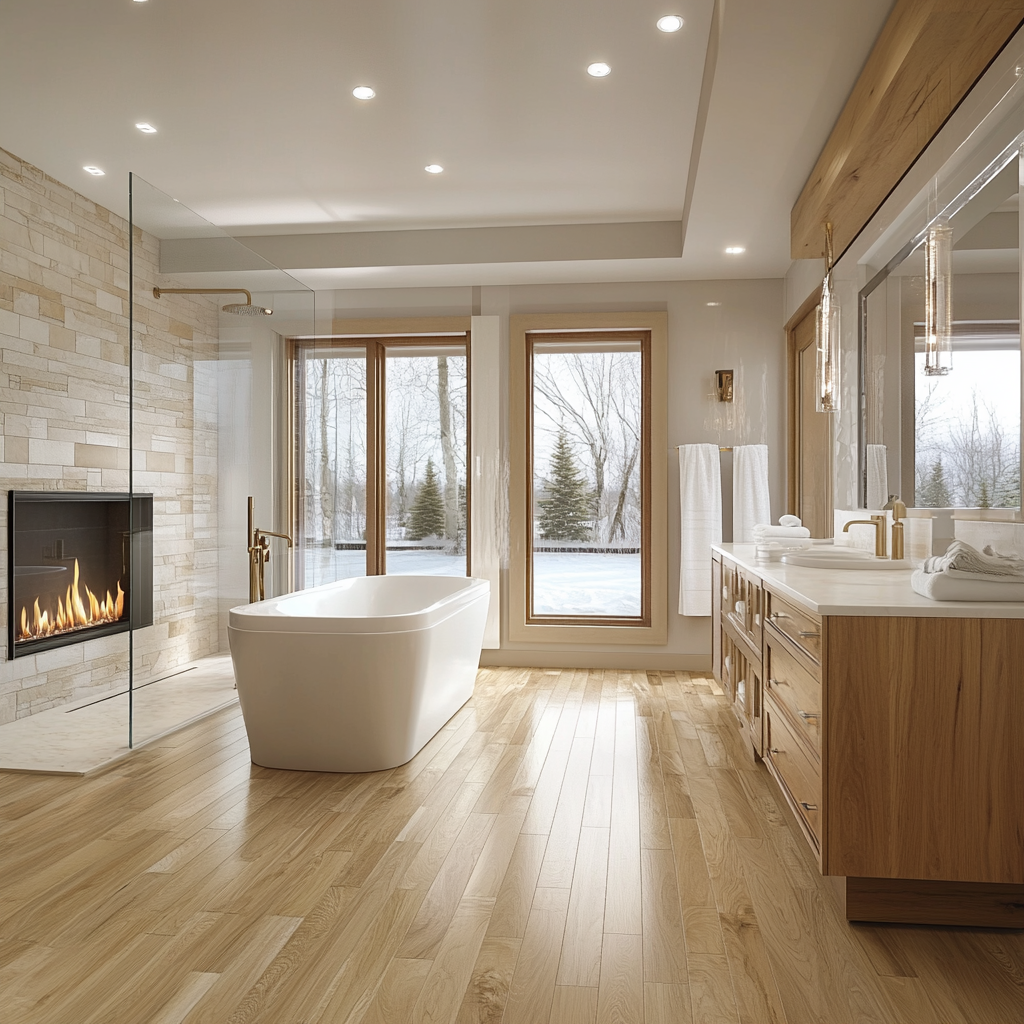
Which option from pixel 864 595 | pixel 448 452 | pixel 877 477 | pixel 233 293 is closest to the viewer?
pixel 864 595

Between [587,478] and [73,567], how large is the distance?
2943 mm

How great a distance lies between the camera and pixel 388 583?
4.91 meters

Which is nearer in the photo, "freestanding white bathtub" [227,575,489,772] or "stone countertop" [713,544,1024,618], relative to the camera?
"stone countertop" [713,544,1024,618]

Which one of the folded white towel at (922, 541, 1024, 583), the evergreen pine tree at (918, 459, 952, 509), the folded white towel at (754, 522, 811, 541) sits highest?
the evergreen pine tree at (918, 459, 952, 509)

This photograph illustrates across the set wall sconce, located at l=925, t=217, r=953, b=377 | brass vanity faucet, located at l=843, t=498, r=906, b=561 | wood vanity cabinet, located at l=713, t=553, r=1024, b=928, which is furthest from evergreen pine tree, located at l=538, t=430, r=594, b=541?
wood vanity cabinet, located at l=713, t=553, r=1024, b=928

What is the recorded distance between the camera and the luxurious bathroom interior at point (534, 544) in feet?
6.11

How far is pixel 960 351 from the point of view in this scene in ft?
7.80

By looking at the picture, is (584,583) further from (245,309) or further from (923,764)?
(923,764)

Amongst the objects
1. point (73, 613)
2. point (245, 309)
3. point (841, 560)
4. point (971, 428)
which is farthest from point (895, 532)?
point (73, 613)

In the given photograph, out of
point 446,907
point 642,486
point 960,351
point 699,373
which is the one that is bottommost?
point 446,907

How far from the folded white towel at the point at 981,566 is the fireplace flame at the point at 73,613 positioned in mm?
3785

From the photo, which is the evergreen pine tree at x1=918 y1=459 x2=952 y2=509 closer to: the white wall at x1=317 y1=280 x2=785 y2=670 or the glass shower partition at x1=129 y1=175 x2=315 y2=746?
the white wall at x1=317 y1=280 x2=785 y2=670

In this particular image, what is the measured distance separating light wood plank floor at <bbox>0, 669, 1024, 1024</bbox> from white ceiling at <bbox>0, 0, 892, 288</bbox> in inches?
90.2

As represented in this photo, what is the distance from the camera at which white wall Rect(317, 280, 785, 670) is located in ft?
17.0
